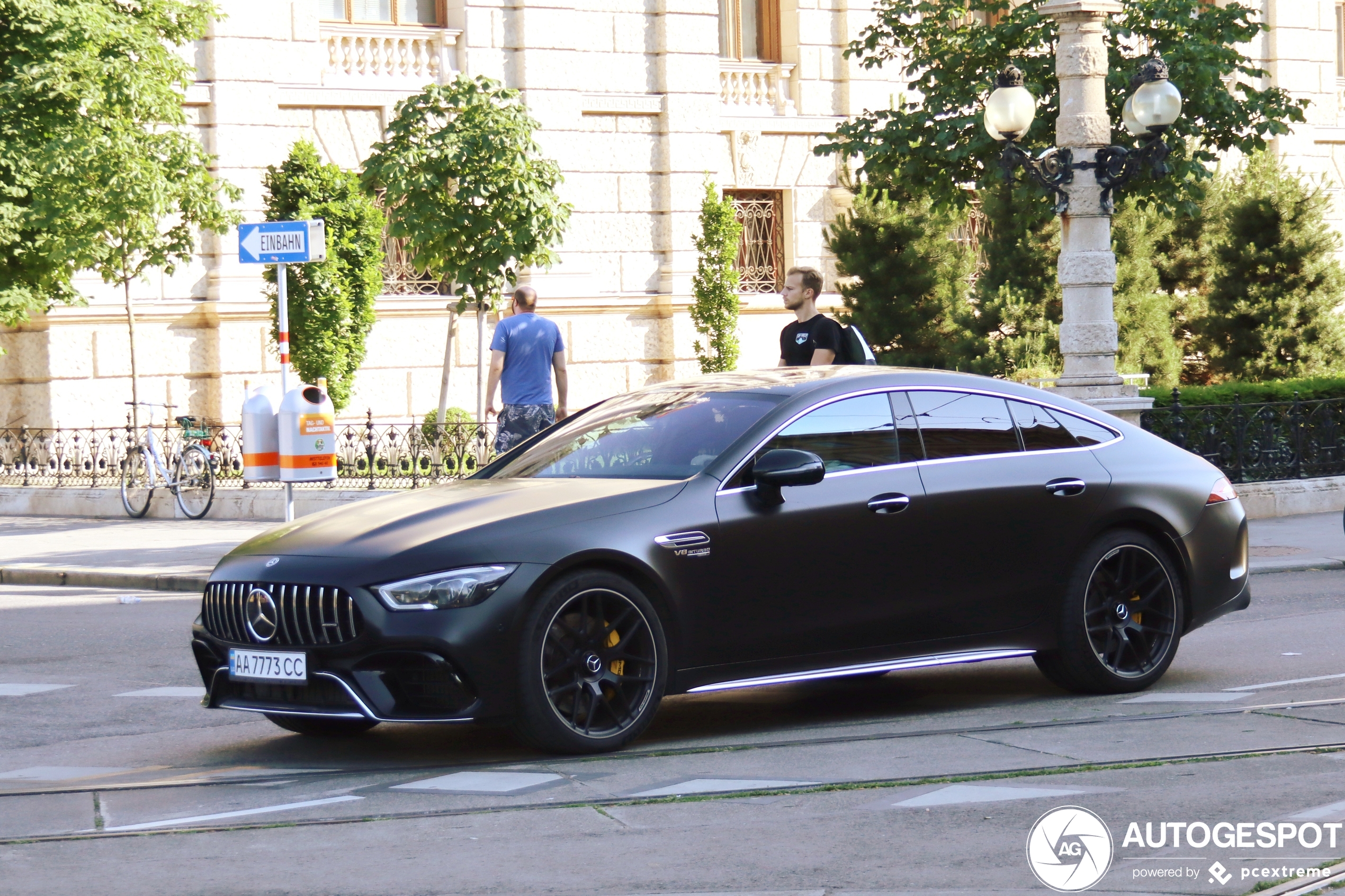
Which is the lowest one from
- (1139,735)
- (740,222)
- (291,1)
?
(1139,735)

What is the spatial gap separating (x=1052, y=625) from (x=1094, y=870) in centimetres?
306

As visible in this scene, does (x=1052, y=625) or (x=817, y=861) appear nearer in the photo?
(x=817, y=861)

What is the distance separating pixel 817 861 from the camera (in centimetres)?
548

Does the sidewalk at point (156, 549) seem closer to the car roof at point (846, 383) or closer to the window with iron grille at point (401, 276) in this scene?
the car roof at point (846, 383)

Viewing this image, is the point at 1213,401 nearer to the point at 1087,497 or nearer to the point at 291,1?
the point at 1087,497

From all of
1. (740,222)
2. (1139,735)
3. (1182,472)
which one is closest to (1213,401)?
(1182,472)

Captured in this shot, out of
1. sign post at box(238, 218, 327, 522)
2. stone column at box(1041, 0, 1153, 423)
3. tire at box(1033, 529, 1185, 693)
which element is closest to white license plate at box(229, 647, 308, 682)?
tire at box(1033, 529, 1185, 693)

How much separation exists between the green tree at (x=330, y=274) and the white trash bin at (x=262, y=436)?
10.2m

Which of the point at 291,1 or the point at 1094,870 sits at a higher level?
the point at 291,1

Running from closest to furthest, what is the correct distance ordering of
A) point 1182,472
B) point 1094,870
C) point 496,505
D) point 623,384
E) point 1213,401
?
point 1094,870, point 496,505, point 1182,472, point 1213,401, point 623,384

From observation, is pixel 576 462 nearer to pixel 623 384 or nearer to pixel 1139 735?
pixel 1139 735

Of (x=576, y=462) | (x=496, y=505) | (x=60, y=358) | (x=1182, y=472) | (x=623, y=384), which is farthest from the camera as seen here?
(x=623, y=384)

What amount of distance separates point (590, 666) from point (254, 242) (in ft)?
31.0

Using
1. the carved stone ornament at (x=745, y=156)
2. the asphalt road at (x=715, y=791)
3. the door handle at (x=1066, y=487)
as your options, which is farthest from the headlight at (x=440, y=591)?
the carved stone ornament at (x=745, y=156)
